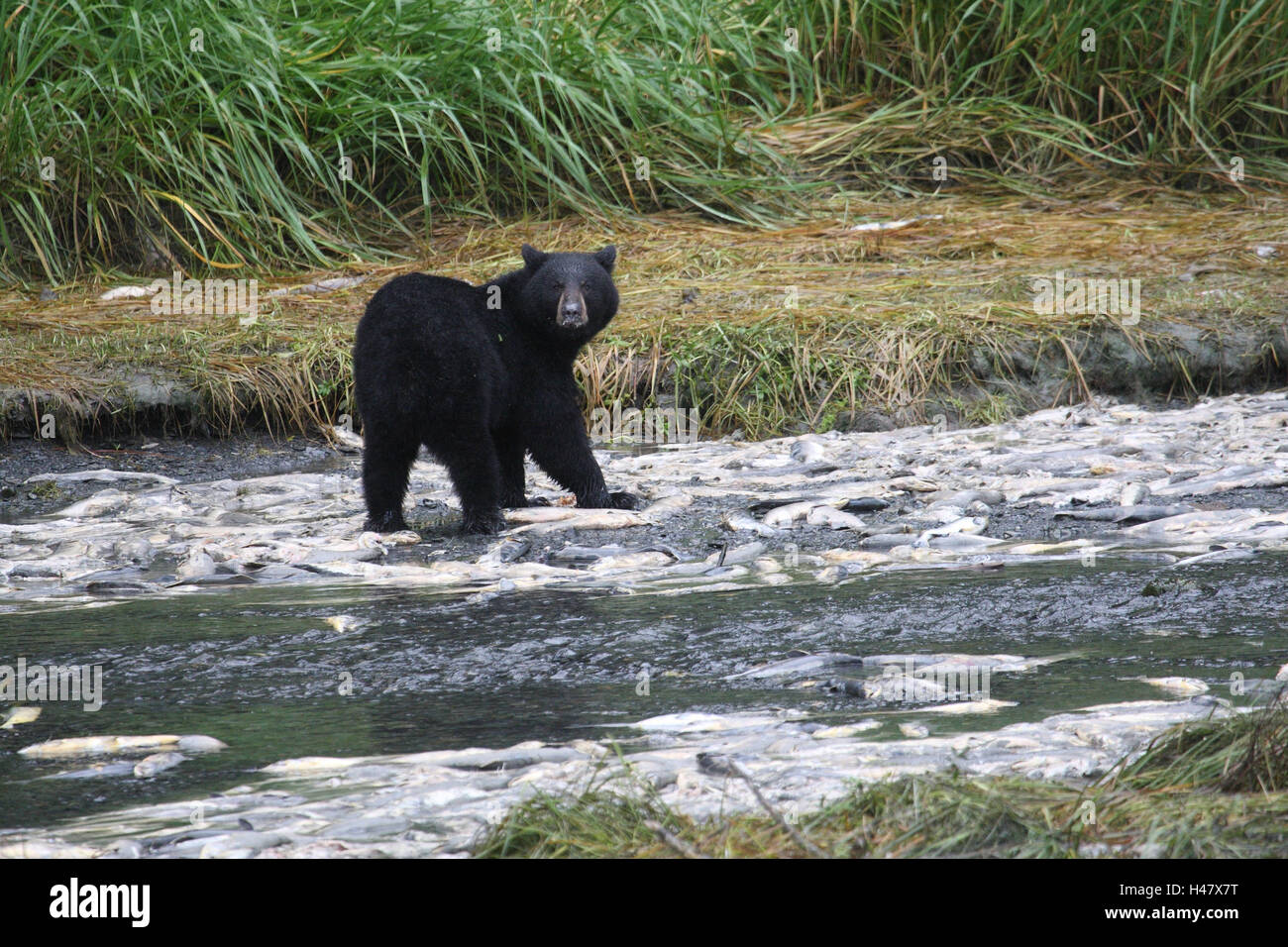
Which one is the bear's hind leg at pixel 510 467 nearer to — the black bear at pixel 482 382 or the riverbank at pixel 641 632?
the black bear at pixel 482 382

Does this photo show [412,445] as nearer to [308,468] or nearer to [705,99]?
[308,468]

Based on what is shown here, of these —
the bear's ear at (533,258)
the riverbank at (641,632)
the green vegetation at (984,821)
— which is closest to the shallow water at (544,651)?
the riverbank at (641,632)

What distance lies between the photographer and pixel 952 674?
3307 millimetres

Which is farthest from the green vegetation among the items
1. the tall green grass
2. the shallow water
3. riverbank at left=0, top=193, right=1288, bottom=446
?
the tall green grass

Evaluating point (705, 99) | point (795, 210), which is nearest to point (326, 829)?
point (795, 210)

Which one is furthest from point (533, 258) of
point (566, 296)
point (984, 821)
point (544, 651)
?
point (984, 821)

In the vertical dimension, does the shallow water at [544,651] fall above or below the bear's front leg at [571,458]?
below

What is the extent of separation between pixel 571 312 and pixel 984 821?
12.1 feet

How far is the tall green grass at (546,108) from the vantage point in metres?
8.48

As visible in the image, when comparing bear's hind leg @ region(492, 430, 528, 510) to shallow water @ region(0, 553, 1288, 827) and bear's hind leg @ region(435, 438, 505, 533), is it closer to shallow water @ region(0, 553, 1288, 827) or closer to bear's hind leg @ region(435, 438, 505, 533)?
bear's hind leg @ region(435, 438, 505, 533)

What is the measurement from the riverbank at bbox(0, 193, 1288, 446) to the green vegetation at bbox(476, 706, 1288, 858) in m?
4.85

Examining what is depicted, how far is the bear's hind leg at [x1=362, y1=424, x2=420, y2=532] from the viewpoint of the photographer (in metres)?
5.31

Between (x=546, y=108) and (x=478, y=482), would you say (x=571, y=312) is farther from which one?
(x=546, y=108)

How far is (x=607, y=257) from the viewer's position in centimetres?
621
